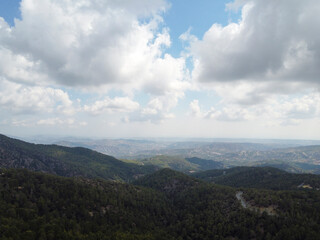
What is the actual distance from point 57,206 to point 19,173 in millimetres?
62822

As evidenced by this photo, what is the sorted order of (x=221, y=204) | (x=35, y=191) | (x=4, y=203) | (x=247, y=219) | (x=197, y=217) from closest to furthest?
(x=4, y=203) → (x=247, y=219) → (x=35, y=191) → (x=197, y=217) → (x=221, y=204)

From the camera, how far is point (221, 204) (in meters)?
186

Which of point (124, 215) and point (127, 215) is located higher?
point (124, 215)

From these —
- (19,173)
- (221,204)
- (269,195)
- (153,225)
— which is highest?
(19,173)

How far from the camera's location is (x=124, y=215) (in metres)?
167

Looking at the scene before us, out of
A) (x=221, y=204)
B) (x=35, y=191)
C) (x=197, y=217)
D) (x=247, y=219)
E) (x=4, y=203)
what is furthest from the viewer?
(x=221, y=204)

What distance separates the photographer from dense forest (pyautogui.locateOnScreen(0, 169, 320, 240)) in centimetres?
12012

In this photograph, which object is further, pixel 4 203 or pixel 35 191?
pixel 35 191

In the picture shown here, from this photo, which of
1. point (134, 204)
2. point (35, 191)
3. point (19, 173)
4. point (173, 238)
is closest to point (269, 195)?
point (173, 238)

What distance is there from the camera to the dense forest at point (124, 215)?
12012 cm

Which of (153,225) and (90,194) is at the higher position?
(90,194)

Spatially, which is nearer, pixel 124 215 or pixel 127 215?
pixel 124 215

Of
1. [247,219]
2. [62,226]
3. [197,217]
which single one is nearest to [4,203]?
[62,226]

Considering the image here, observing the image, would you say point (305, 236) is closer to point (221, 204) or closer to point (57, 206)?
point (221, 204)
